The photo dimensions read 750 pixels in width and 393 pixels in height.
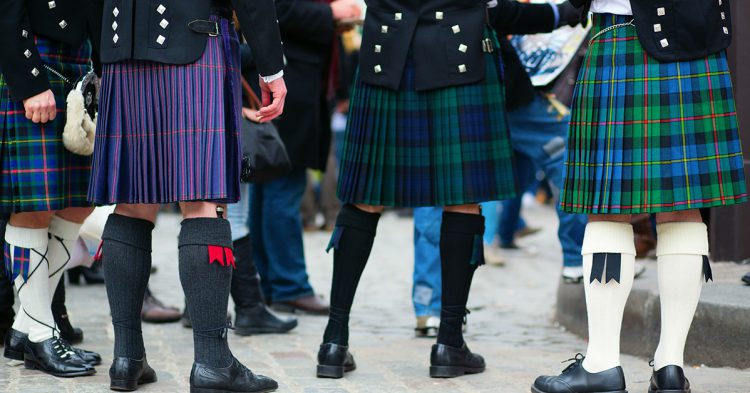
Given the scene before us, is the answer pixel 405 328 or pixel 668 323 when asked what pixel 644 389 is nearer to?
pixel 668 323

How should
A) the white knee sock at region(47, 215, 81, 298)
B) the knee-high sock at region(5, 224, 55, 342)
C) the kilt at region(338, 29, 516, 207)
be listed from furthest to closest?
the white knee sock at region(47, 215, 81, 298), the knee-high sock at region(5, 224, 55, 342), the kilt at region(338, 29, 516, 207)

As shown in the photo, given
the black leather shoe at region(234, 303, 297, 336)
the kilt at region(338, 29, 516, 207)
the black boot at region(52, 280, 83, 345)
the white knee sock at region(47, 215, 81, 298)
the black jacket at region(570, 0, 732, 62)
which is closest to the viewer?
the black jacket at region(570, 0, 732, 62)

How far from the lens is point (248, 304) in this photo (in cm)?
447

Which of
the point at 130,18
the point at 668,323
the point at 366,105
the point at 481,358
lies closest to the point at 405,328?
the point at 481,358

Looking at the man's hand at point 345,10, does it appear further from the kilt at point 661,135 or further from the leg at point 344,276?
the kilt at point 661,135

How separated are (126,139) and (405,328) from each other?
2.06 metres

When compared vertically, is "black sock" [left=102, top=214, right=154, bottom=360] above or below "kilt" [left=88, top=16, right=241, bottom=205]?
below

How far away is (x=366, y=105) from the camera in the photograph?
354cm

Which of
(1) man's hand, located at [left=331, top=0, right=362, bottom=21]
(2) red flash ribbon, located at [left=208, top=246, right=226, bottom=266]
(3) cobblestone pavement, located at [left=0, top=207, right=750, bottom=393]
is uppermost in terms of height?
(1) man's hand, located at [left=331, top=0, right=362, bottom=21]

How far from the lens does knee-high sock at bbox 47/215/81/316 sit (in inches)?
149

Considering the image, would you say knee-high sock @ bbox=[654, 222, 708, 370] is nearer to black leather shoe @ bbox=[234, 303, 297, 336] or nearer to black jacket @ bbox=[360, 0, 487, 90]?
black jacket @ bbox=[360, 0, 487, 90]

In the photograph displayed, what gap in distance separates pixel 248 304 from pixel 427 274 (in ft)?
2.67

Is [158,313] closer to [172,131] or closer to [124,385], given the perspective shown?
[124,385]

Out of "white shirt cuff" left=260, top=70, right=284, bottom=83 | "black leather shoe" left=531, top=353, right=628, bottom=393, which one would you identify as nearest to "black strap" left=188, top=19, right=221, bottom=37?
"white shirt cuff" left=260, top=70, right=284, bottom=83
